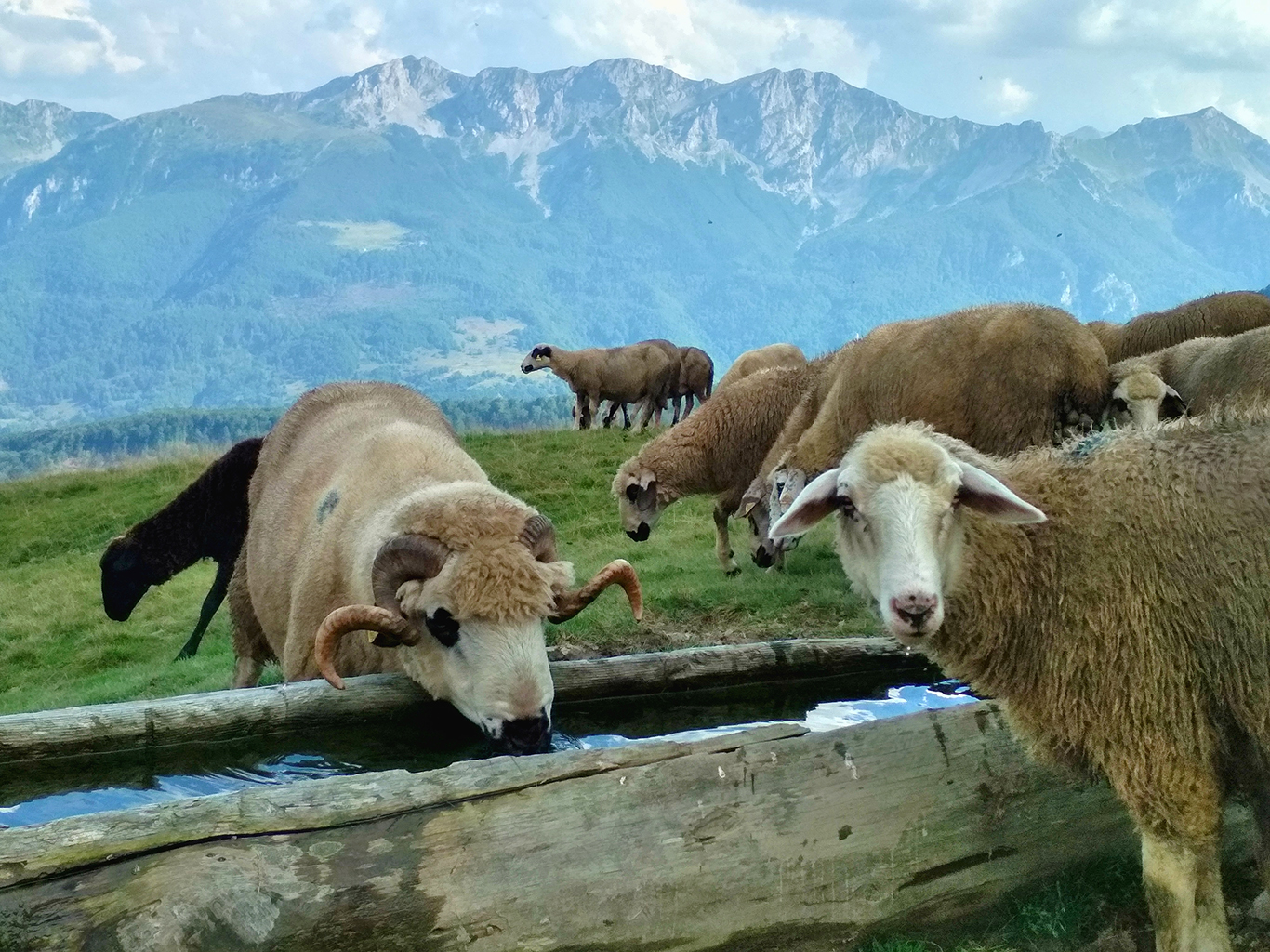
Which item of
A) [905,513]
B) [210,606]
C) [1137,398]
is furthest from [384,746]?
[1137,398]

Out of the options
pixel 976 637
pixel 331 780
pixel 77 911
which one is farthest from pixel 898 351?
pixel 77 911

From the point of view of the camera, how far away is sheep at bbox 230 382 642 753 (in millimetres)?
4809

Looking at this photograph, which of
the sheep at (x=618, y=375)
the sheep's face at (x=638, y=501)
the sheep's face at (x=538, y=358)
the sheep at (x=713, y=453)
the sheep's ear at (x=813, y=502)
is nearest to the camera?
the sheep's ear at (x=813, y=502)

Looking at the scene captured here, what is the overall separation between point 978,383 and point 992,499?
18.8 feet

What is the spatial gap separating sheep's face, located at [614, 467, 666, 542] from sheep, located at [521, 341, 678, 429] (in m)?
18.4

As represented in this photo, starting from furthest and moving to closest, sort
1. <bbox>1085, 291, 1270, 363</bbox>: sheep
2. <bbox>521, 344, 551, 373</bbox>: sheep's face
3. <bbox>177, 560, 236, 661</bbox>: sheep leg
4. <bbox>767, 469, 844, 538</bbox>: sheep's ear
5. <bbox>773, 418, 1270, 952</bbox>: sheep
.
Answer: <bbox>521, 344, 551, 373</bbox>: sheep's face < <bbox>1085, 291, 1270, 363</bbox>: sheep < <bbox>177, 560, 236, 661</bbox>: sheep leg < <bbox>767, 469, 844, 538</bbox>: sheep's ear < <bbox>773, 418, 1270, 952</bbox>: sheep

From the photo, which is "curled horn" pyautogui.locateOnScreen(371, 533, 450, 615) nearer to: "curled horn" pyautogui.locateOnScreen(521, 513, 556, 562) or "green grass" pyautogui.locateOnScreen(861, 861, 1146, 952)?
"curled horn" pyautogui.locateOnScreen(521, 513, 556, 562)

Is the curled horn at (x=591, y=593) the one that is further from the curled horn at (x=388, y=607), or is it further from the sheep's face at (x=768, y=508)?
the sheep's face at (x=768, y=508)

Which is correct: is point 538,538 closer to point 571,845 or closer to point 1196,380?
point 571,845

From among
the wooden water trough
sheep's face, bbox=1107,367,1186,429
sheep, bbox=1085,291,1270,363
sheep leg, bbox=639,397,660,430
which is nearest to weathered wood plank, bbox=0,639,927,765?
the wooden water trough

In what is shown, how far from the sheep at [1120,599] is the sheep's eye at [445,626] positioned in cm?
148

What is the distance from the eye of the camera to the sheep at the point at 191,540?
1041 centimetres

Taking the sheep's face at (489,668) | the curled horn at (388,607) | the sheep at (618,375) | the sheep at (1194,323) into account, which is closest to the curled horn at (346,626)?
the curled horn at (388,607)

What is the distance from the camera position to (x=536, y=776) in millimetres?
3621
